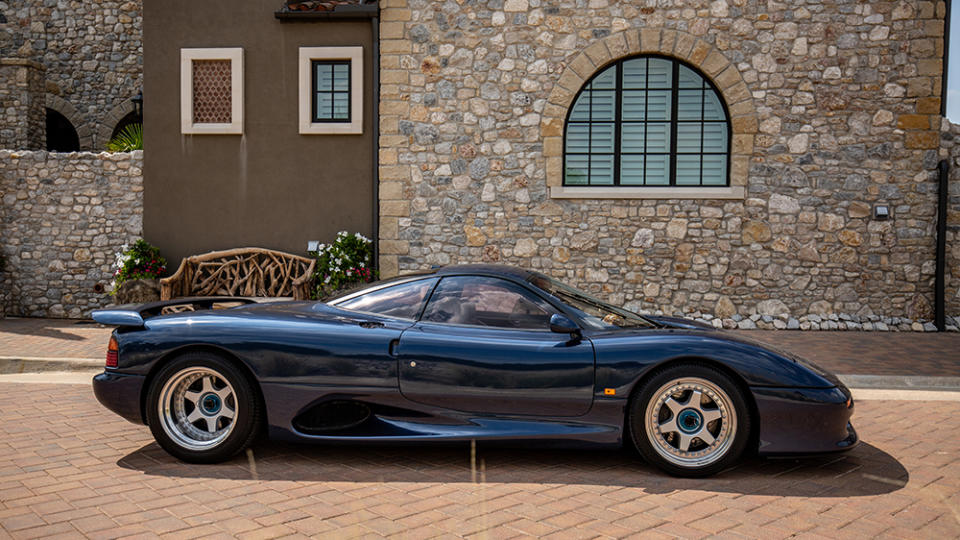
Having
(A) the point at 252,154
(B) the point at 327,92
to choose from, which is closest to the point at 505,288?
(B) the point at 327,92

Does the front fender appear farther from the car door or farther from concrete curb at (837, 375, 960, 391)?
concrete curb at (837, 375, 960, 391)

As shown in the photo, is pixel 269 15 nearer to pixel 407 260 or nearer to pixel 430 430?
pixel 407 260

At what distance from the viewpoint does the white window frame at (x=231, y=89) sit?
11484 millimetres

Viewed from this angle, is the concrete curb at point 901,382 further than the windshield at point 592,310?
Yes

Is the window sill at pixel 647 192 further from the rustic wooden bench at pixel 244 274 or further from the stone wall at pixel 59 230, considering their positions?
the stone wall at pixel 59 230

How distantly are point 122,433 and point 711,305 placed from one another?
8409 millimetres

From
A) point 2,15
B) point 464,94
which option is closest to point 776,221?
point 464,94

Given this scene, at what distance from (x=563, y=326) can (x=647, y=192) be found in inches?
284

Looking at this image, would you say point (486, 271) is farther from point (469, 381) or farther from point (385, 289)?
point (469, 381)

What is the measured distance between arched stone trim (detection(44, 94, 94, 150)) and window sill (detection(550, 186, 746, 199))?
11.8 metres

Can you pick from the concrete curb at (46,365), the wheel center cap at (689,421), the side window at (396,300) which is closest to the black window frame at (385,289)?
the side window at (396,300)

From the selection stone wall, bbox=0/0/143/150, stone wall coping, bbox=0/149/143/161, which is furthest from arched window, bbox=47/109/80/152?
stone wall coping, bbox=0/149/143/161

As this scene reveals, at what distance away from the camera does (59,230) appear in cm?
1198

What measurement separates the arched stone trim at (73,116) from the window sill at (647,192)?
38.8 feet
